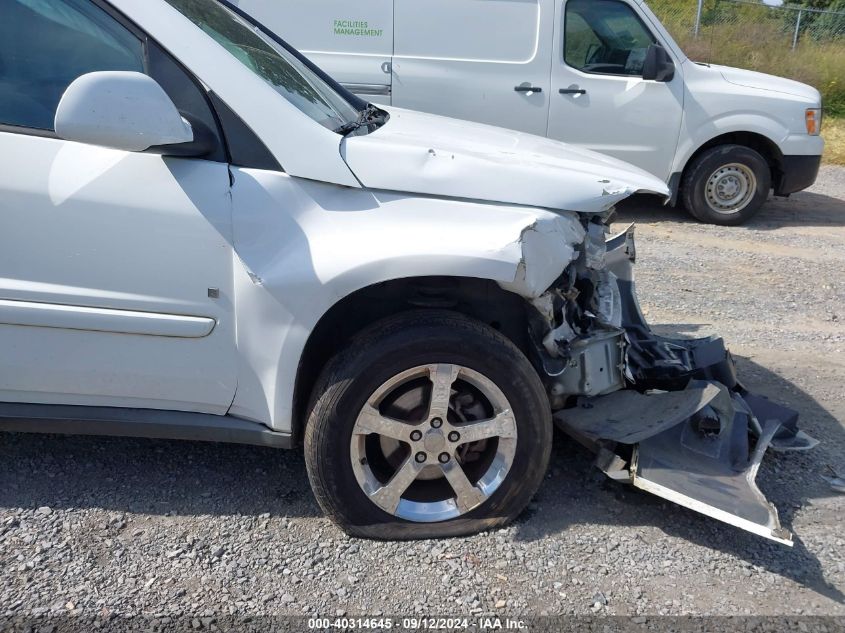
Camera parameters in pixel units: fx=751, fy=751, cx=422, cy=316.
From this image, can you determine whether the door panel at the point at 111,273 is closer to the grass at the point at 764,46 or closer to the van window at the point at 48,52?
the van window at the point at 48,52

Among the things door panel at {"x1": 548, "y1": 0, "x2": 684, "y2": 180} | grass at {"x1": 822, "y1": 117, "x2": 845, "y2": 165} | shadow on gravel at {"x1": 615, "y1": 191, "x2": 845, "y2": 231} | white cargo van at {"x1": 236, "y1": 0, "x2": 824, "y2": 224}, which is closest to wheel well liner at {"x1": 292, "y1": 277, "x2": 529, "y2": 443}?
white cargo van at {"x1": 236, "y1": 0, "x2": 824, "y2": 224}

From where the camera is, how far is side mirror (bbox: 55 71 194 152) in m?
2.31

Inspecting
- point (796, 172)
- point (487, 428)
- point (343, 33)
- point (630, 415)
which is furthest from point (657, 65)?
point (487, 428)

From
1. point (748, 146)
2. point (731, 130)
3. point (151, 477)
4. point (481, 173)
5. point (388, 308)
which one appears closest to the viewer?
point (481, 173)

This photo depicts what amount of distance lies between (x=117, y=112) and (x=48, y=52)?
534mm

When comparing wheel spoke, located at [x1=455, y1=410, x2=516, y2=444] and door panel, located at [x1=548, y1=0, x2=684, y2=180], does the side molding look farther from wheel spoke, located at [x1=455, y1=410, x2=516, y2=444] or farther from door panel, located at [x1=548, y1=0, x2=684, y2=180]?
door panel, located at [x1=548, y1=0, x2=684, y2=180]

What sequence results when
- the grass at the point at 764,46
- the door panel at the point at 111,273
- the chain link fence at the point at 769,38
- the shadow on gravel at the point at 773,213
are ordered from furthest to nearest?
the chain link fence at the point at 769,38, the grass at the point at 764,46, the shadow on gravel at the point at 773,213, the door panel at the point at 111,273

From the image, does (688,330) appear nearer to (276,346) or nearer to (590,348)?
(590,348)

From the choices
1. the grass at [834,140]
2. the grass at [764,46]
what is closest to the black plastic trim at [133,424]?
the grass at [834,140]

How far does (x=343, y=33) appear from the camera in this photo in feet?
23.3

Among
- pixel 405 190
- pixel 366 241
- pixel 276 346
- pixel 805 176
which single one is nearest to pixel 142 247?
pixel 276 346

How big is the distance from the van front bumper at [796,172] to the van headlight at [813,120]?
255 millimetres

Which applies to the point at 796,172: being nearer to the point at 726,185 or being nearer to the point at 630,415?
the point at 726,185

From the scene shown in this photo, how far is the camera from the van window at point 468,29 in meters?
7.08
